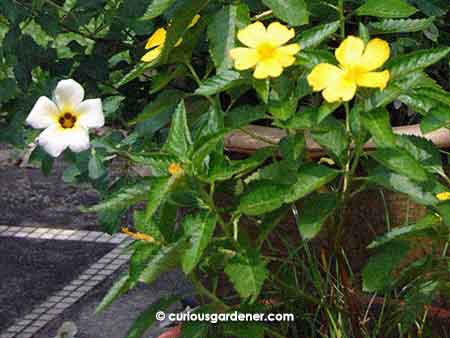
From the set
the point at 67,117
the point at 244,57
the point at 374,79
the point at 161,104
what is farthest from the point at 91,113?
the point at 374,79

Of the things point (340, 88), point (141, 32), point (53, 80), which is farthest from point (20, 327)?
point (340, 88)

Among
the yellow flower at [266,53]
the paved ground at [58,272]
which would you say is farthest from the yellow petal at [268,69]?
the paved ground at [58,272]

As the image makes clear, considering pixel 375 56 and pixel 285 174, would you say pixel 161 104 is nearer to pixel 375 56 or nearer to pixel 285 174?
pixel 285 174

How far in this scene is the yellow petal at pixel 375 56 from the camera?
5.60 ft

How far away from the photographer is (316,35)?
182cm

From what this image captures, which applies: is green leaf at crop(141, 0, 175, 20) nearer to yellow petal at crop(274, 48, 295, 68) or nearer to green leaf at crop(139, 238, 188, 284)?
yellow petal at crop(274, 48, 295, 68)

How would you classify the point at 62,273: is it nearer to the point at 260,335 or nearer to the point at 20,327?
the point at 20,327

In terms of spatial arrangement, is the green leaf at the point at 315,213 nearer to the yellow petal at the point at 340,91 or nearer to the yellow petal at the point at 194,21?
the yellow petal at the point at 340,91

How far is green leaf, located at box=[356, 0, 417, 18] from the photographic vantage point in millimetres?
1826

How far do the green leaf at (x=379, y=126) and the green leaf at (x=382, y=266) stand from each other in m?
0.29

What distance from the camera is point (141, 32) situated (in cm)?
238

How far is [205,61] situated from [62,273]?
1340 millimetres

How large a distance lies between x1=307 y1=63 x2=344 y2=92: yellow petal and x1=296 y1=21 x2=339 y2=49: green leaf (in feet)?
0.39

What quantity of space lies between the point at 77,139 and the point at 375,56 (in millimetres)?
578
